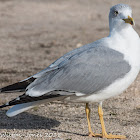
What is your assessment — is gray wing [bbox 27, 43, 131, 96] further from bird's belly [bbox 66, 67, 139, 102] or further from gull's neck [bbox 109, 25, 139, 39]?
gull's neck [bbox 109, 25, 139, 39]

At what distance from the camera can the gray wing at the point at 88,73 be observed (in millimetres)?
3811

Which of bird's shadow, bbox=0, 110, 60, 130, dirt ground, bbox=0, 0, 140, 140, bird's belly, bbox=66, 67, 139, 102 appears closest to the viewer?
bird's belly, bbox=66, 67, 139, 102

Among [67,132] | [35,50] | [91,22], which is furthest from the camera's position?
[91,22]

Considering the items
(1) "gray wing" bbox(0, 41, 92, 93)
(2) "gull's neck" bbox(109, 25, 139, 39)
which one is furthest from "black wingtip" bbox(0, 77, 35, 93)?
(2) "gull's neck" bbox(109, 25, 139, 39)

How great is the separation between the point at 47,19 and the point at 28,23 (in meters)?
0.88

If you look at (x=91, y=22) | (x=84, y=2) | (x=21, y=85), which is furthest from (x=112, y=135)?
(x=84, y=2)

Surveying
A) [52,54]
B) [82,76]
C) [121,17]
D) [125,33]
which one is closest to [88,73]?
[82,76]

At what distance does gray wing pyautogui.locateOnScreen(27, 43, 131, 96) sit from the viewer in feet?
12.5

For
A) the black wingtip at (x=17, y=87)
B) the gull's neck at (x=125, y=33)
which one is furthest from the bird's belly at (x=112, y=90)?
the black wingtip at (x=17, y=87)

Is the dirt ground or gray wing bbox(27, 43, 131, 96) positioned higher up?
gray wing bbox(27, 43, 131, 96)

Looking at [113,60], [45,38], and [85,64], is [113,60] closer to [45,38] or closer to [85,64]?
[85,64]

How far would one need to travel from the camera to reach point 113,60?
3.85 m

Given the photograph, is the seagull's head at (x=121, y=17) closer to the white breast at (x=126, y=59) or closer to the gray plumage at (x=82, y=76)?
the white breast at (x=126, y=59)

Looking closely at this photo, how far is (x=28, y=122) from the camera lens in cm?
454
